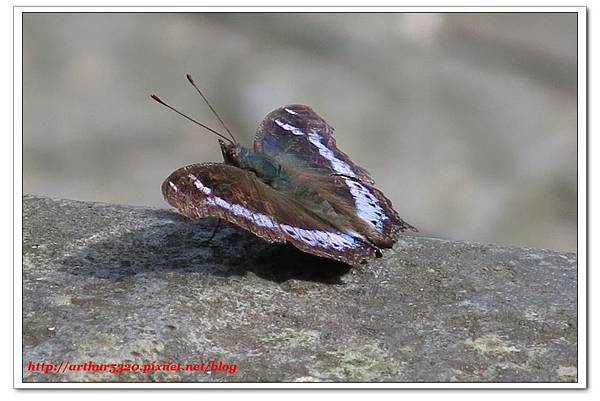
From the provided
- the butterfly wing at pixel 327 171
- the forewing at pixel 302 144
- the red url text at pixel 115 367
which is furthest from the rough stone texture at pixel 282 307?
the forewing at pixel 302 144

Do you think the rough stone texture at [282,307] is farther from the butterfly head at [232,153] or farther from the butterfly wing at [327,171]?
the butterfly head at [232,153]

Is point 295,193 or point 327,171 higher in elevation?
point 327,171

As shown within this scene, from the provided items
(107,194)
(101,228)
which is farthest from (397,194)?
(101,228)

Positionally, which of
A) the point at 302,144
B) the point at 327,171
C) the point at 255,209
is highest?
the point at 302,144

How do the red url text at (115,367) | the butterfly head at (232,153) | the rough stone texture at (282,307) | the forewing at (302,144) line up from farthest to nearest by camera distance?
1. the forewing at (302,144)
2. the butterfly head at (232,153)
3. the rough stone texture at (282,307)
4. the red url text at (115,367)

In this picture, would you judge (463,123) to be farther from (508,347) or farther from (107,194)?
(508,347)

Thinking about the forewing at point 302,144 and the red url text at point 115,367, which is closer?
the red url text at point 115,367

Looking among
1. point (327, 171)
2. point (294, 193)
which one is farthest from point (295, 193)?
point (327, 171)

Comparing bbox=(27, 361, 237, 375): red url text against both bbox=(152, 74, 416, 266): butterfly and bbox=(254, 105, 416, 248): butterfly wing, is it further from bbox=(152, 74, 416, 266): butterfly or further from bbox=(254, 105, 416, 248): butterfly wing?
bbox=(254, 105, 416, 248): butterfly wing

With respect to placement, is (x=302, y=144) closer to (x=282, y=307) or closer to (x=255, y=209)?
(x=255, y=209)
